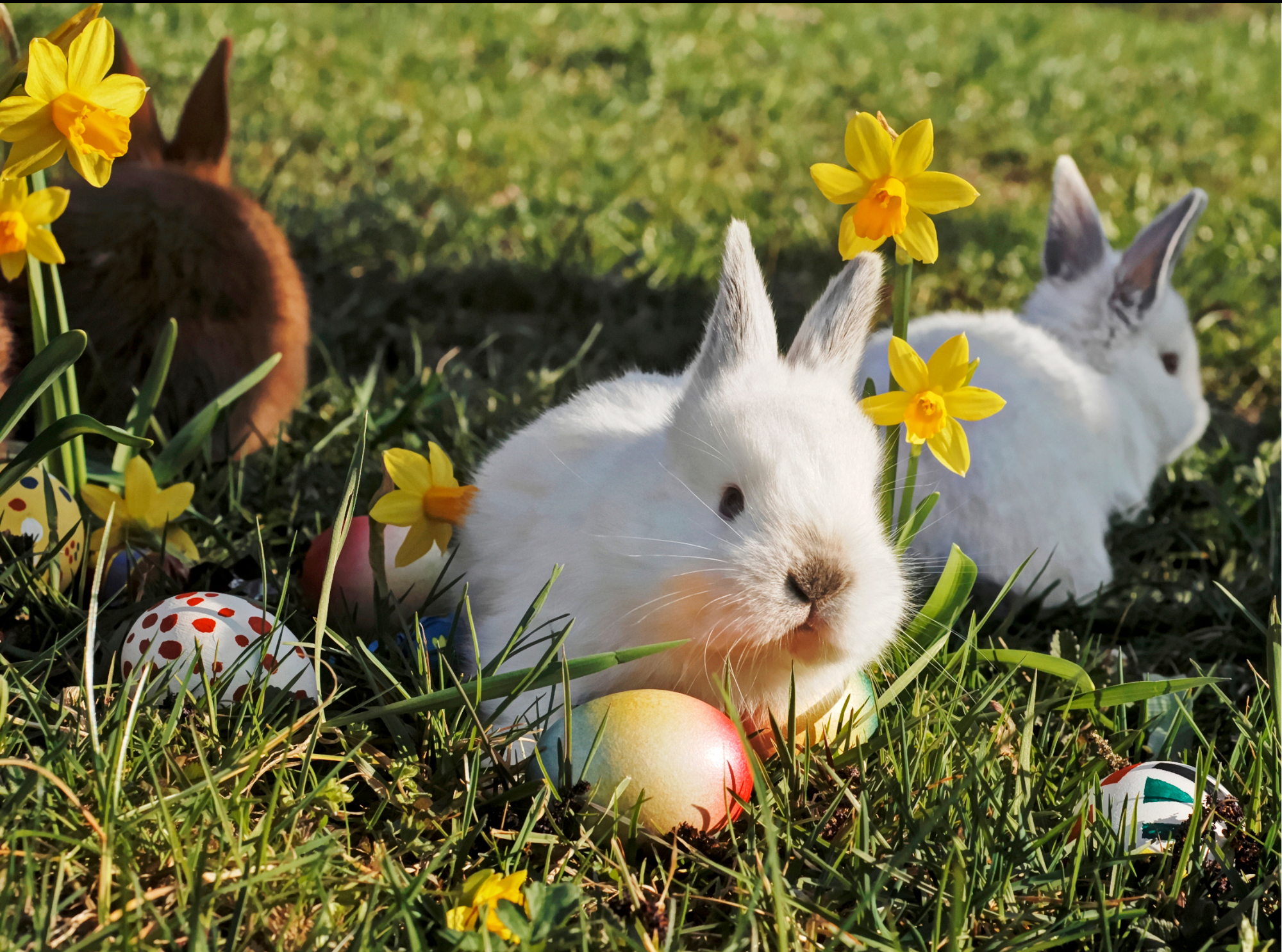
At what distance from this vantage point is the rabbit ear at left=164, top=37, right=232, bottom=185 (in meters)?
3.14

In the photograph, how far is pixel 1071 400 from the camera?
293 centimetres

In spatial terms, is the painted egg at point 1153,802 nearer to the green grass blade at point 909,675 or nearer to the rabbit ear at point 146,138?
the green grass blade at point 909,675

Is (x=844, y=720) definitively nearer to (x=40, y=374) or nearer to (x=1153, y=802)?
(x=1153, y=802)

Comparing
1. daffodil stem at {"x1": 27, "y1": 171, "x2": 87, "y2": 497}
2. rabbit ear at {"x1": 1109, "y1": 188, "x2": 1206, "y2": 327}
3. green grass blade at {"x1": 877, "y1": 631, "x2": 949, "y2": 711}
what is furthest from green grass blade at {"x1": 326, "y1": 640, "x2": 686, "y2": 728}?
rabbit ear at {"x1": 1109, "y1": 188, "x2": 1206, "y2": 327}

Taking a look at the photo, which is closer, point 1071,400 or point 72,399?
point 72,399

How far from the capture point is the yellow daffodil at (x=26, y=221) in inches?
73.9

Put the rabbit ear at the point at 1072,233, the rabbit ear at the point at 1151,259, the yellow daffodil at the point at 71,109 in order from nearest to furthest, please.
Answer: the yellow daffodil at the point at 71,109
the rabbit ear at the point at 1151,259
the rabbit ear at the point at 1072,233

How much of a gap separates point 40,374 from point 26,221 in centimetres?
33

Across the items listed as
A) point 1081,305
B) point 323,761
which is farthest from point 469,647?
point 1081,305

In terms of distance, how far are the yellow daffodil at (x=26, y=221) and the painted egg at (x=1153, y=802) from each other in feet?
6.62

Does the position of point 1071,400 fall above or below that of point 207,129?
below

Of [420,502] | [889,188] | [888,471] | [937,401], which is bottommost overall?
[420,502]

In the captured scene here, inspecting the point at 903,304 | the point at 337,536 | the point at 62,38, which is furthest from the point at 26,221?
the point at 903,304

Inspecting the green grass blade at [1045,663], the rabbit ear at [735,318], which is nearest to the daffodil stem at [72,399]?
the rabbit ear at [735,318]
